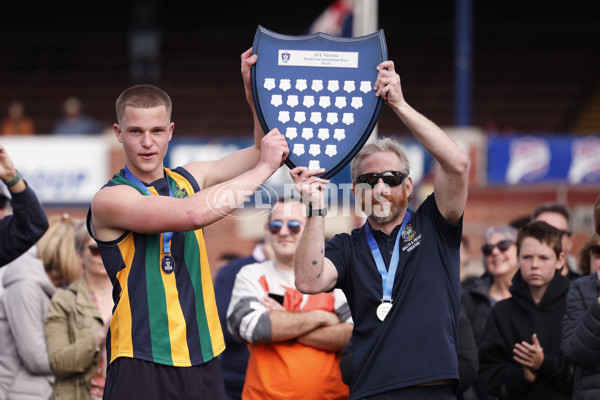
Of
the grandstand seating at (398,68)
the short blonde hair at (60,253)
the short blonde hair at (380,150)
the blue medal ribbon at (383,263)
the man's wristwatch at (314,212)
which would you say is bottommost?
the short blonde hair at (60,253)

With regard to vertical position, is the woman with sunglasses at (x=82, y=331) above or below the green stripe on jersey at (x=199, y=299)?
below

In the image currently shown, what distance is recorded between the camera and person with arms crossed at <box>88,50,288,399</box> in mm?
3256

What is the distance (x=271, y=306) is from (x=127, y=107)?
5.14ft

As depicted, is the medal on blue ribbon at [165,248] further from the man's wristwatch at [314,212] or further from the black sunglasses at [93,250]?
the black sunglasses at [93,250]

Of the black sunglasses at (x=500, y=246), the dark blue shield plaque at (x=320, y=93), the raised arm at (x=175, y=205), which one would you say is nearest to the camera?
the raised arm at (x=175, y=205)

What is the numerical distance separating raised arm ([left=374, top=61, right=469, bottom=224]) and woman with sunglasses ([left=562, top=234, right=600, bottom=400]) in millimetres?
864

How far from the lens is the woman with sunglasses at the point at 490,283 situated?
5.22 metres

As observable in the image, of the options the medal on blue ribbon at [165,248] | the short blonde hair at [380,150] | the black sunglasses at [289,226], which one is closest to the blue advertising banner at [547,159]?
the black sunglasses at [289,226]

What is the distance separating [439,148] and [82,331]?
2.34m

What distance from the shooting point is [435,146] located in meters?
3.28

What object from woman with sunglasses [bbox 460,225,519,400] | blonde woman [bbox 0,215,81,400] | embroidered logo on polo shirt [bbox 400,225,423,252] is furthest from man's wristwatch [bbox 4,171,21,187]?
woman with sunglasses [bbox 460,225,519,400]

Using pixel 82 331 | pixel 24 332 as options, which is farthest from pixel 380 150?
pixel 24 332

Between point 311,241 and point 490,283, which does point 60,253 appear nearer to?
point 311,241

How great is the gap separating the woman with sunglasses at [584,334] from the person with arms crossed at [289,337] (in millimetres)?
1085
